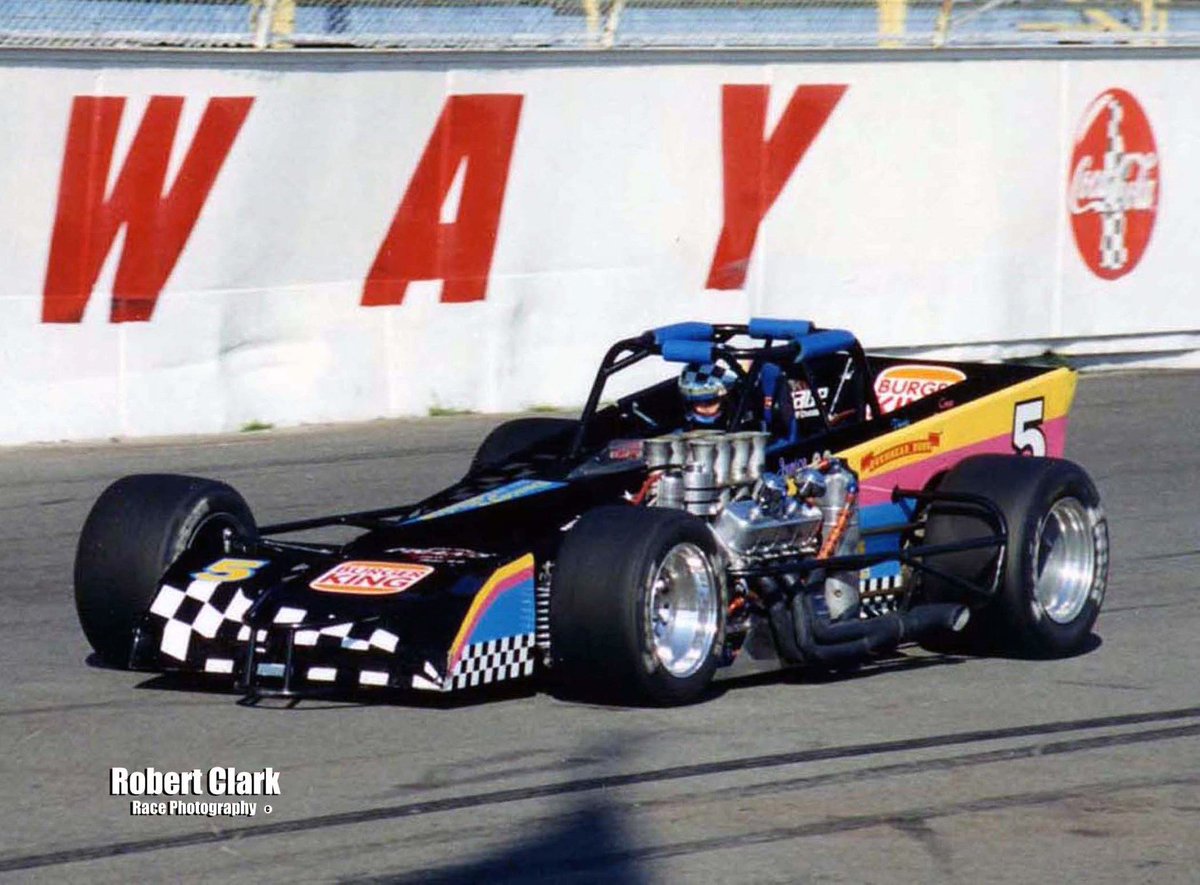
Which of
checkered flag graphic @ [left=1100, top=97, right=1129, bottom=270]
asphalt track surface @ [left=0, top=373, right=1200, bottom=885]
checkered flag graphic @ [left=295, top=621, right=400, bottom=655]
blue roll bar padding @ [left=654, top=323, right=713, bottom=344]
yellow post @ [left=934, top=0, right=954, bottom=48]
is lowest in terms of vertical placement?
asphalt track surface @ [left=0, top=373, right=1200, bottom=885]

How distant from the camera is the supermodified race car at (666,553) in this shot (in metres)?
6.50

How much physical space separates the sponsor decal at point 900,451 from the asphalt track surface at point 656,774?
707 millimetres

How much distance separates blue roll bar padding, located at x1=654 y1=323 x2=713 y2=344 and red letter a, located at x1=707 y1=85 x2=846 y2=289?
19.7 ft

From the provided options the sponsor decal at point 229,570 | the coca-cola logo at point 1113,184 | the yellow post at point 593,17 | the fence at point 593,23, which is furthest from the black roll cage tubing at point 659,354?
the coca-cola logo at point 1113,184

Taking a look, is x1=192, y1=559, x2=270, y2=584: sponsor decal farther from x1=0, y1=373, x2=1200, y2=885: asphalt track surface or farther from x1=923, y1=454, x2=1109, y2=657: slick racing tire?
x1=923, y1=454, x2=1109, y2=657: slick racing tire

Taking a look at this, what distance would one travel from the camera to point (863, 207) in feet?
47.8

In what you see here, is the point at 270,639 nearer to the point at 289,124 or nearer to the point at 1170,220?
the point at 289,124

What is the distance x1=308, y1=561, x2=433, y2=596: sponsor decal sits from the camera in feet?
21.7

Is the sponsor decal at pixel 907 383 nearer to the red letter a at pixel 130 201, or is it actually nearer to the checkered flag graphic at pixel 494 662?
the checkered flag graphic at pixel 494 662

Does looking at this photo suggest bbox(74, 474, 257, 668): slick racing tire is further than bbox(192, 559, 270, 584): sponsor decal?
Yes

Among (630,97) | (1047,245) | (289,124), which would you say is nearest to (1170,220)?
(1047,245)

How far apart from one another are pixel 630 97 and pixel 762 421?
6.18 metres

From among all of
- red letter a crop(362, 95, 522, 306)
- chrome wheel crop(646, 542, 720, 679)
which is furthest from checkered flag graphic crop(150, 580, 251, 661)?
red letter a crop(362, 95, 522, 306)

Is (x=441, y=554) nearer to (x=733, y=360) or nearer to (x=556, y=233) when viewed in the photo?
(x=733, y=360)
